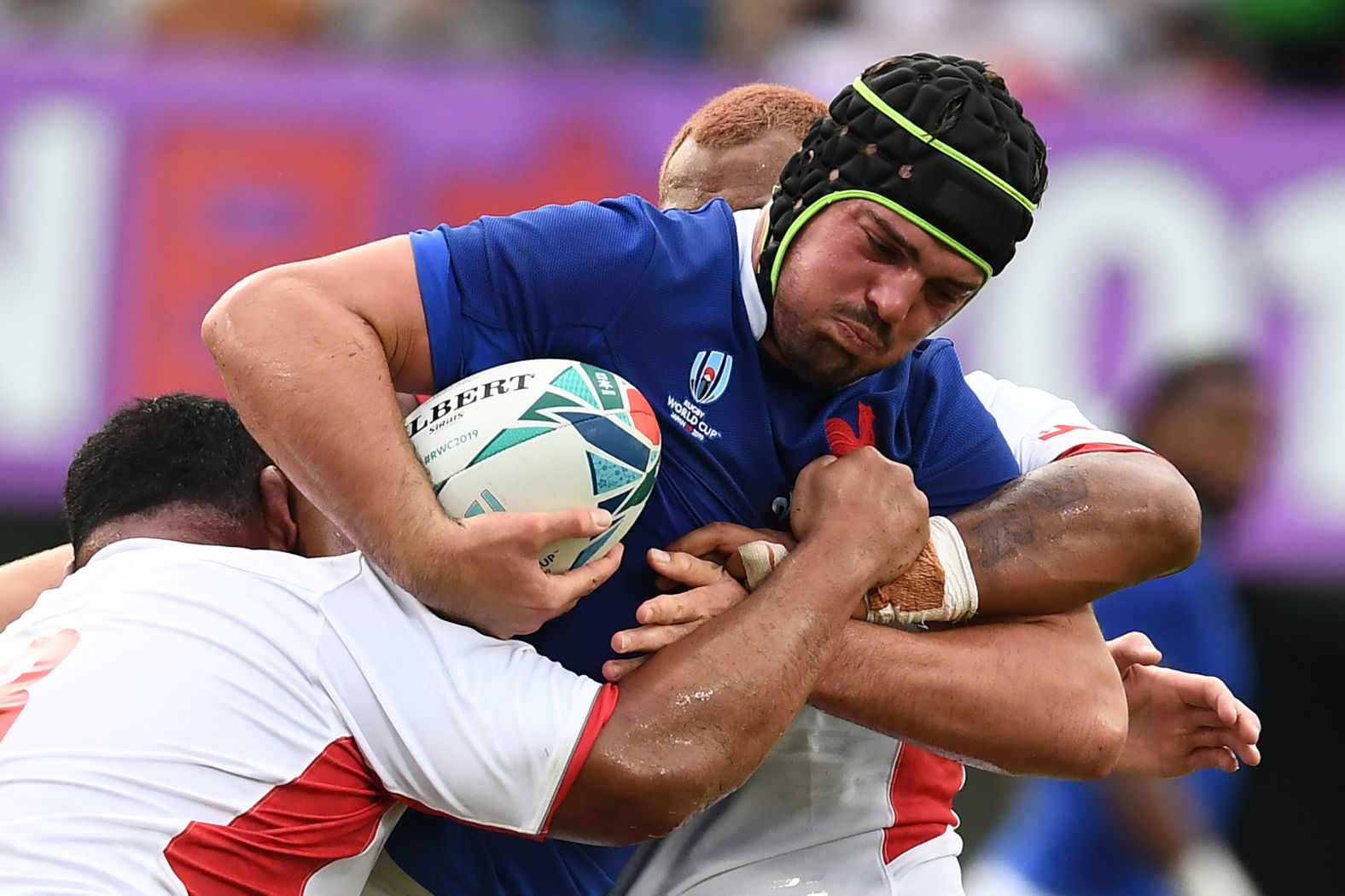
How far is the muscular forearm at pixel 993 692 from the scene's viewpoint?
3.54 metres

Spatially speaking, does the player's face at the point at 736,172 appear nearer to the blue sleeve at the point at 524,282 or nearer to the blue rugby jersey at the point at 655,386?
the blue rugby jersey at the point at 655,386

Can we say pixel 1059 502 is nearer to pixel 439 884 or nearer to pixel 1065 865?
pixel 439 884

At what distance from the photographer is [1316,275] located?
7.57 meters

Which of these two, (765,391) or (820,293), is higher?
(820,293)

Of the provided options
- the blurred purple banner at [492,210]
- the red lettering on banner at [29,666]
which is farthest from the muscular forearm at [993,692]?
the blurred purple banner at [492,210]

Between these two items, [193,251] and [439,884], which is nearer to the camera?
[439,884]

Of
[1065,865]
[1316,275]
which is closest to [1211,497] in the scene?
[1316,275]

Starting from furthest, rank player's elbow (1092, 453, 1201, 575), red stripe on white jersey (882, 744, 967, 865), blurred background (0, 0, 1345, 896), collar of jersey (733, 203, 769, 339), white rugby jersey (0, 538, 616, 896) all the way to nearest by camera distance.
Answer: blurred background (0, 0, 1345, 896)
red stripe on white jersey (882, 744, 967, 865)
player's elbow (1092, 453, 1201, 575)
collar of jersey (733, 203, 769, 339)
white rugby jersey (0, 538, 616, 896)

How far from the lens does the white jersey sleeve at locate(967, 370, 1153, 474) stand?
402 cm

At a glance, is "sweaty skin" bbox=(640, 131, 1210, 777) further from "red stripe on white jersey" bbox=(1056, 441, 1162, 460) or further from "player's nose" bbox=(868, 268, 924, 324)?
"player's nose" bbox=(868, 268, 924, 324)

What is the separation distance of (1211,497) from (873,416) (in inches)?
150

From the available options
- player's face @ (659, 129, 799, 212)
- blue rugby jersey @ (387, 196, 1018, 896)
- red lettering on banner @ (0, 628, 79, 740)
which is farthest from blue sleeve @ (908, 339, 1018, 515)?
red lettering on banner @ (0, 628, 79, 740)

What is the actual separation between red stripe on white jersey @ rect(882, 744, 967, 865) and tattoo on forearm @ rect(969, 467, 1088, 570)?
0.60 m

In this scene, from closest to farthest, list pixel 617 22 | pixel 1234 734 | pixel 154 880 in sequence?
pixel 154 880 → pixel 1234 734 → pixel 617 22
